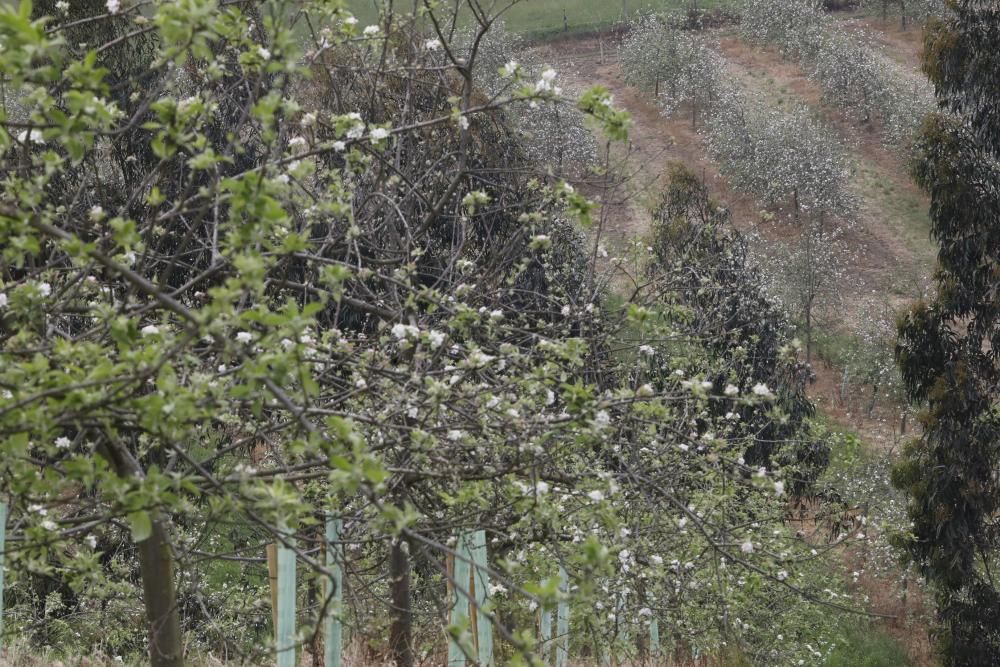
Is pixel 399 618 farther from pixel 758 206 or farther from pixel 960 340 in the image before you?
pixel 758 206

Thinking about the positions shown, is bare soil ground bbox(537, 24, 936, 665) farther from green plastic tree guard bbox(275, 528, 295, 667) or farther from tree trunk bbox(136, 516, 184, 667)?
→ tree trunk bbox(136, 516, 184, 667)

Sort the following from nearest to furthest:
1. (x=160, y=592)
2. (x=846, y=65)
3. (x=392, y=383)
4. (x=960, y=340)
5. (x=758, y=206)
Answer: (x=392, y=383), (x=160, y=592), (x=960, y=340), (x=758, y=206), (x=846, y=65)

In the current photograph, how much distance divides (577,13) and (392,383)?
5681cm

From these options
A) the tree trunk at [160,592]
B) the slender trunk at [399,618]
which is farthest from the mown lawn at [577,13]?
the tree trunk at [160,592]

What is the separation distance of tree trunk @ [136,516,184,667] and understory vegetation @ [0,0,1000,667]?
0.05ft

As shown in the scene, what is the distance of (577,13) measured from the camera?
2283 inches

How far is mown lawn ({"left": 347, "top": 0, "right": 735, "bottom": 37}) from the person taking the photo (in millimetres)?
54938

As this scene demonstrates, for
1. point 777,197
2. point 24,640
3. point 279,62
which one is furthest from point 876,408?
point 279,62

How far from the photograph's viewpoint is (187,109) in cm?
317

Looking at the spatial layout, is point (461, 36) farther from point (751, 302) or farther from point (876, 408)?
point (751, 302)

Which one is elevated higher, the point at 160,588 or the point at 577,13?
the point at 577,13

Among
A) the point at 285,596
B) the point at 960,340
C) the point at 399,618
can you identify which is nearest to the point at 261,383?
the point at 285,596

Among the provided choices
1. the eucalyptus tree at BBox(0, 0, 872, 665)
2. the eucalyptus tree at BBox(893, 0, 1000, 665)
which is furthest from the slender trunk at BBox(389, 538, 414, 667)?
Result: the eucalyptus tree at BBox(893, 0, 1000, 665)

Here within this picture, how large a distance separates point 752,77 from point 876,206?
1073 centimetres
